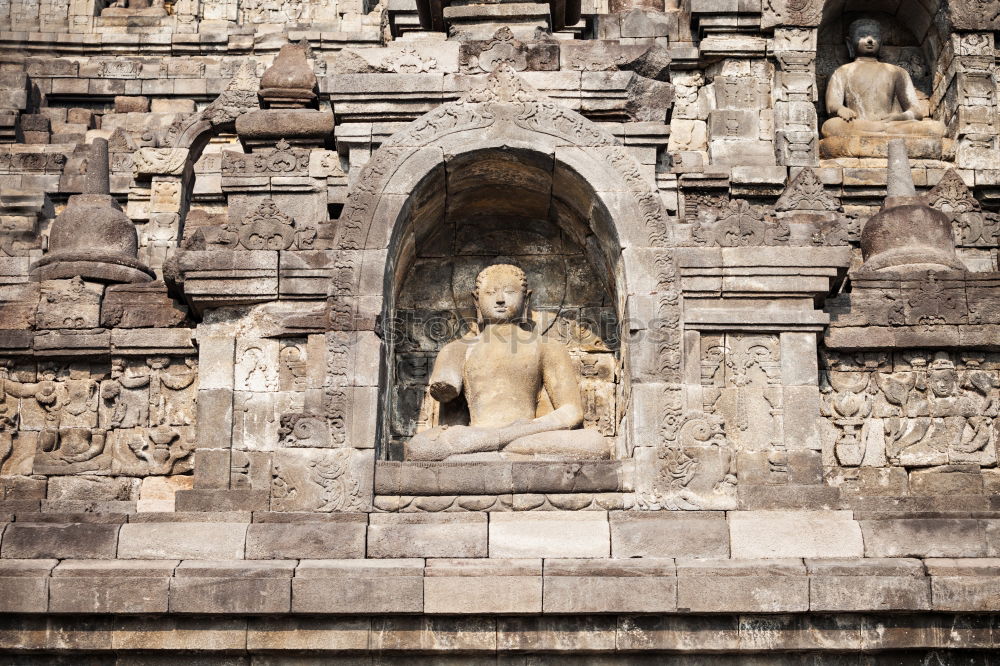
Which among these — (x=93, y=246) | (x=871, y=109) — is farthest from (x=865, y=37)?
(x=93, y=246)

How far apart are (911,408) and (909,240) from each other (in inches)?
91.2

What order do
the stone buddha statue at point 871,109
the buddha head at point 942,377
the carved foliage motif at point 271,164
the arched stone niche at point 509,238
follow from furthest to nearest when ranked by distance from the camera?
the stone buddha statue at point 871,109
the carved foliage motif at point 271,164
the buddha head at point 942,377
the arched stone niche at point 509,238

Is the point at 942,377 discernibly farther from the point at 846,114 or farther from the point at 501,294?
the point at 846,114

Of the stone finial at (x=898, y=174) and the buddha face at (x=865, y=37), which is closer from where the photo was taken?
the stone finial at (x=898, y=174)

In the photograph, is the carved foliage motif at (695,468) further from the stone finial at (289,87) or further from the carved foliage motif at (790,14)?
the carved foliage motif at (790,14)

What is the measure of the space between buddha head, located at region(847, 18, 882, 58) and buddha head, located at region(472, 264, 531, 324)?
8.51m

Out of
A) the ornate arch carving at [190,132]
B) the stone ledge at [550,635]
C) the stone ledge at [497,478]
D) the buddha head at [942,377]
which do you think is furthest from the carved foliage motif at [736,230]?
the ornate arch carving at [190,132]

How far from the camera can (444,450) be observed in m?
12.5

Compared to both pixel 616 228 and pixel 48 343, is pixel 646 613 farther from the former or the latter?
pixel 48 343

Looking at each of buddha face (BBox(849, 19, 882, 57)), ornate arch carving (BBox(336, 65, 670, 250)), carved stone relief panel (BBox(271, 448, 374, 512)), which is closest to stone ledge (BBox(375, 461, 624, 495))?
carved stone relief panel (BBox(271, 448, 374, 512))

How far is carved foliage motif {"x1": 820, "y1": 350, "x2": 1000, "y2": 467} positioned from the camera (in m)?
12.6

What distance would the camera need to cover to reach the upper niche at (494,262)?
13445mm

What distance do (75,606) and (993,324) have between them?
8220 millimetres

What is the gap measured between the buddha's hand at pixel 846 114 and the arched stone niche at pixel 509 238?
6.72 m
